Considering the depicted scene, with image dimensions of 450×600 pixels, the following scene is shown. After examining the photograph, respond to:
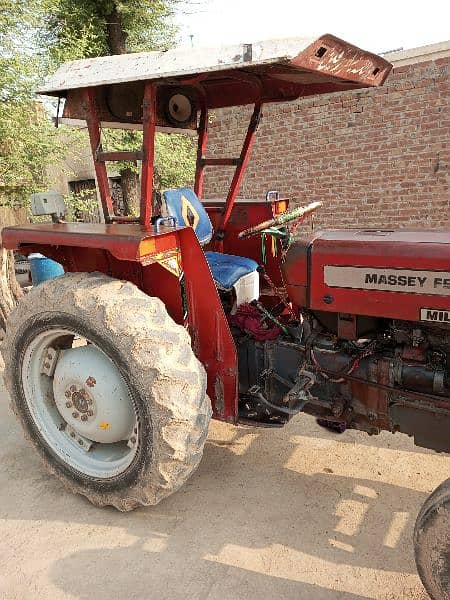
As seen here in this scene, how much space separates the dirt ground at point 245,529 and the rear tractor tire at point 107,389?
197 millimetres

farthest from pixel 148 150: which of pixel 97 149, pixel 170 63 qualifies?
pixel 170 63

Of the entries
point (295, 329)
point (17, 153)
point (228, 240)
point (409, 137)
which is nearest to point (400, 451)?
point (295, 329)

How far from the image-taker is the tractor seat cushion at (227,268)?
2.78 meters

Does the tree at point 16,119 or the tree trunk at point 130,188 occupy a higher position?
the tree at point 16,119

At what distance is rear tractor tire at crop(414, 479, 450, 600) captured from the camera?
5.50 ft

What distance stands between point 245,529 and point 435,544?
0.94m

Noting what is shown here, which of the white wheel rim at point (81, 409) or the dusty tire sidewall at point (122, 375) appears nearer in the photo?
the dusty tire sidewall at point (122, 375)

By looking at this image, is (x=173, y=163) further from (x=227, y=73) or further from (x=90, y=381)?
(x=90, y=381)

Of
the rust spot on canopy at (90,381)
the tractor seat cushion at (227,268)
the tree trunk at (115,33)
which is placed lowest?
the rust spot on canopy at (90,381)

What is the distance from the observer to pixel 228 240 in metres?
3.46

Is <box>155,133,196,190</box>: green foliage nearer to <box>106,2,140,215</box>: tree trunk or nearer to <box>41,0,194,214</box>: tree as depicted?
<box>41,0,194,214</box>: tree

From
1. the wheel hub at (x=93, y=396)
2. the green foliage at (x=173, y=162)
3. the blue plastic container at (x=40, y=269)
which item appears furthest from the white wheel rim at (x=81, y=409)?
the green foliage at (x=173, y=162)

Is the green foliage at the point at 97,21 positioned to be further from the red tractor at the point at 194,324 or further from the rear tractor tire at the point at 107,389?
the rear tractor tire at the point at 107,389

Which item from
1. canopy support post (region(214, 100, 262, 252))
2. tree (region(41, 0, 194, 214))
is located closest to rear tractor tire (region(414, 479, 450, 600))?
canopy support post (region(214, 100, 262, 252))
